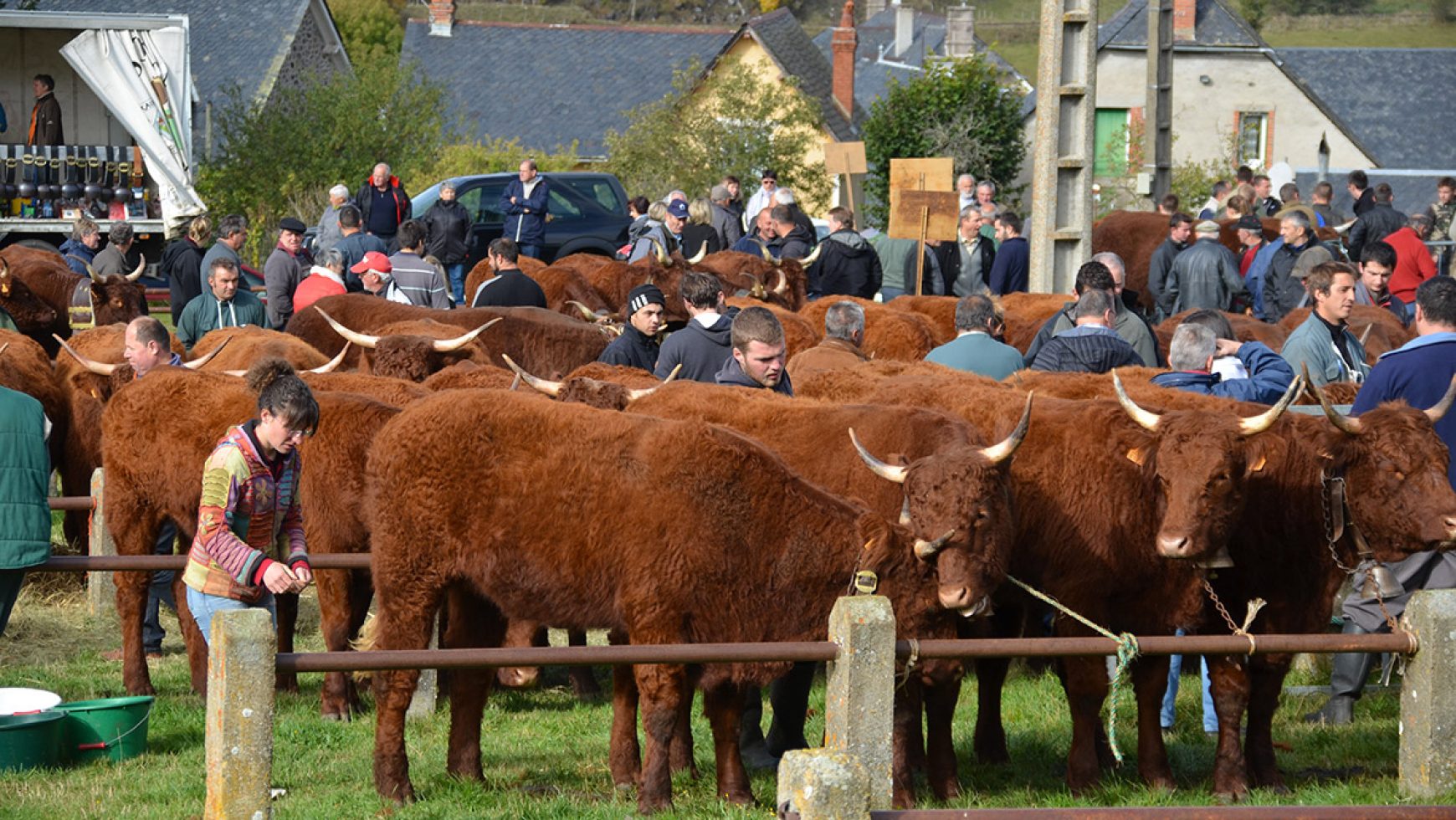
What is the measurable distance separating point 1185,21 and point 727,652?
155ft

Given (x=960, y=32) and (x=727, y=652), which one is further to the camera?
(x=960, y=32)

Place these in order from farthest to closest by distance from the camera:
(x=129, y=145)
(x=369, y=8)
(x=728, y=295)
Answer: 1. (x=369, y=8)
2. (x=129, y=145)
3. (x=728, y=295)

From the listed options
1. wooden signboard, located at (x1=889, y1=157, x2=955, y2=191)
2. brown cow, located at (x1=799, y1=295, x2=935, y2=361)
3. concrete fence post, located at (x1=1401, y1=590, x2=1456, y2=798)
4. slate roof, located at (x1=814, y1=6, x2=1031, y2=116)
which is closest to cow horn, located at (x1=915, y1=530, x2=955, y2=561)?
concrete fence post, located at (x1=1401, y1=590, x2=1456, y2=798)

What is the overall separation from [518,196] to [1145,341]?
35.2 ft

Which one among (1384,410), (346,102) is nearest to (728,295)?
(1384,410)

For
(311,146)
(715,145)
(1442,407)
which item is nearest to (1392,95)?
(715,145)

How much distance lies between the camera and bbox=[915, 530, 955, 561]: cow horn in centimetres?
713

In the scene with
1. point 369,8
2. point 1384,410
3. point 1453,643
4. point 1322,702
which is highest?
point 369,8

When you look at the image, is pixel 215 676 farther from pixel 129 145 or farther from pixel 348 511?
pixel 129 145

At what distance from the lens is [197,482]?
9164mm

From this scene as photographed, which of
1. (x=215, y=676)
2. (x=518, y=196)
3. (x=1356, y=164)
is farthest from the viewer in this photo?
(x=1356, y=164)

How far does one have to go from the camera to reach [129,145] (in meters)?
24.5

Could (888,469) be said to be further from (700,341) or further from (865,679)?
(700,341)

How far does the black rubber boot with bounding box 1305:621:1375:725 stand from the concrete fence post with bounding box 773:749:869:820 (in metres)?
5.04
